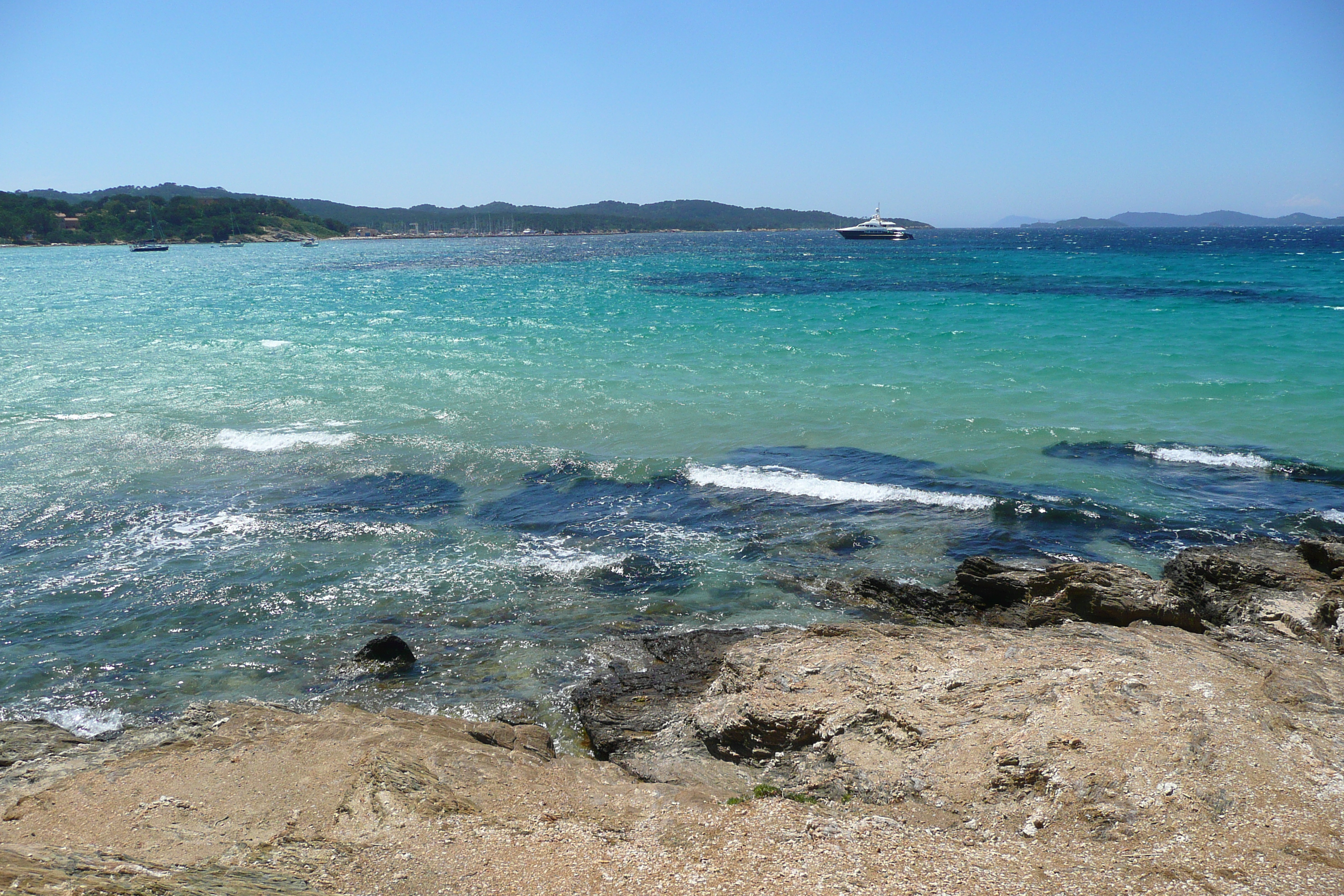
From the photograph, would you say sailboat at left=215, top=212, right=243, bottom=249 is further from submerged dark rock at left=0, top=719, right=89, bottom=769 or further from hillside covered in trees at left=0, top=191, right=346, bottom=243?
submerged dark rock at left=0, top=719, right=89, bottom=769

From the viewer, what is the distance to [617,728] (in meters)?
7.72

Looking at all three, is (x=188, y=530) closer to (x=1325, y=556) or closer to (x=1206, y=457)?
(x=1325, y=556)

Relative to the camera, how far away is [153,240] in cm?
15925

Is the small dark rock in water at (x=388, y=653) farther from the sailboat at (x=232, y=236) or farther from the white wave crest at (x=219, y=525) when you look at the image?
the sailboat at (x=232, y=236)

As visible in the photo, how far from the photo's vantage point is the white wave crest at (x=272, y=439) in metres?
Answer: 18.4

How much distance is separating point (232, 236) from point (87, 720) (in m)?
193

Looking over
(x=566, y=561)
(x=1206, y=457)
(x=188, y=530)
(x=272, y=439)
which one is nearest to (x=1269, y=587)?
(x=1206, y=457)

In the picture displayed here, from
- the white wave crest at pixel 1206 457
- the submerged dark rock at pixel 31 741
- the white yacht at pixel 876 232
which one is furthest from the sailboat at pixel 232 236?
the submerged dark rock at pixel 31 741

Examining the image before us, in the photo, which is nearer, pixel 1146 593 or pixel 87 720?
pixel 87 720

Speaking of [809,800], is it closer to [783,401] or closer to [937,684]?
[937,684]

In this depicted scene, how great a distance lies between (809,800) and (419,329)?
117 ft

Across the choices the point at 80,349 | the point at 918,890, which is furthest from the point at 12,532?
the point at 80,349

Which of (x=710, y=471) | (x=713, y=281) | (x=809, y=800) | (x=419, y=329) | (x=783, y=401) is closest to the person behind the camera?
(x=809, y=800)

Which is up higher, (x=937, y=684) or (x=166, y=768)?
(x=937, y=684)
